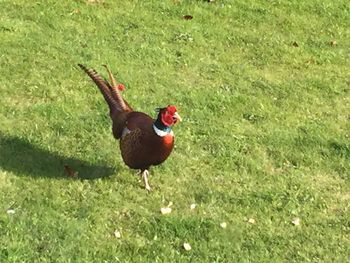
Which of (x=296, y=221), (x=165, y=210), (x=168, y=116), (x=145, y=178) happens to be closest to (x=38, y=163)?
(x=145, y=178)

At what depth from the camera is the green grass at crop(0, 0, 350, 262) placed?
5.92 m

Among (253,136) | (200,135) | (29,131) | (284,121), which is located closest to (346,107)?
(284,121)

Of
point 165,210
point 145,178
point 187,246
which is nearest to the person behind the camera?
point 187,246

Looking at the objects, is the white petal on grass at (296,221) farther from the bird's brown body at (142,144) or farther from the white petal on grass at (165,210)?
the bird's brown body at (142,144)

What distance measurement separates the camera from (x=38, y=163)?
6727mm

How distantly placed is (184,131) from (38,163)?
1.75m

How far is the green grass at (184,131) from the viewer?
5.92 metres

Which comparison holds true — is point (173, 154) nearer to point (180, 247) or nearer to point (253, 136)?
point (253, 136)

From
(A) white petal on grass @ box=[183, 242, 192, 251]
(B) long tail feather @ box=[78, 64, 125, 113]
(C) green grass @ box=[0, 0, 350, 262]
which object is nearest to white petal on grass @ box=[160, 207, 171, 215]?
(C) green grass @ box=[0, 0, 350, 262]

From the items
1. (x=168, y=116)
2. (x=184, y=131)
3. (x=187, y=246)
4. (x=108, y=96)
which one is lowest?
(x=184, y=131)

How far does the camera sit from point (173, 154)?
7.18m

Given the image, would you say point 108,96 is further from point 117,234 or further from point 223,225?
point 223,225

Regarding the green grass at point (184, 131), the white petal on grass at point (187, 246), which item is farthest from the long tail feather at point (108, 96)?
the white petal on grass at point (187, 246)

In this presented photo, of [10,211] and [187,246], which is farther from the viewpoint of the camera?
[10,211]
